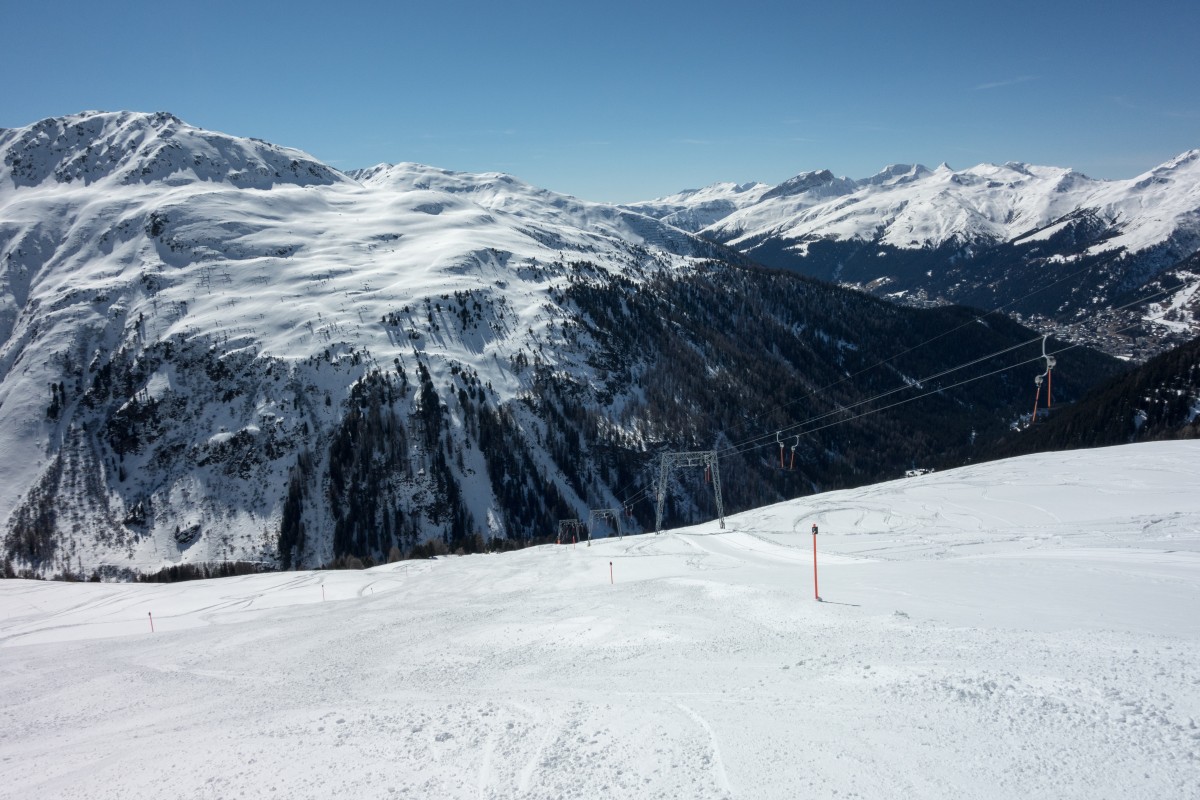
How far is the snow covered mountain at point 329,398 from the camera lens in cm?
10019

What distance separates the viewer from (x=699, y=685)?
12.1m

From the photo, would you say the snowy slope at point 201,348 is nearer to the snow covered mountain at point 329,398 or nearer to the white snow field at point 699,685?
the snow covered mountain at point 329,398

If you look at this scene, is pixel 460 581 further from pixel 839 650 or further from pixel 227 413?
pixel 227 413

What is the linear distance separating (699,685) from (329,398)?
383ft

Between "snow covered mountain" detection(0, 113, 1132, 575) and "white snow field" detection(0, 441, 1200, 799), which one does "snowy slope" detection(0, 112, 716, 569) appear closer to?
"snow covered mountain" detection(0, 113, 1132, 575)

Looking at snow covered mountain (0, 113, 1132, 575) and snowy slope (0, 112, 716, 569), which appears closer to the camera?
snow covered mountain (0, 113, 1132, 575)

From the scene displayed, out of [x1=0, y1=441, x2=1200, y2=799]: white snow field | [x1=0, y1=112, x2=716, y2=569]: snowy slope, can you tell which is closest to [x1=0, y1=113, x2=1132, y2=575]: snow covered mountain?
[x1=0, y1=112, x2=716, y2=569]: snowy slope

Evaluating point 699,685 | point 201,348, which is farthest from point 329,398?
point 699,685

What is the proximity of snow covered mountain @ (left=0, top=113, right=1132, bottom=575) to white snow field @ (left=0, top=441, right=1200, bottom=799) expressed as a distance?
73.6 meters

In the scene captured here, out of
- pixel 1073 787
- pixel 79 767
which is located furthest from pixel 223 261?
pixel 1073 787

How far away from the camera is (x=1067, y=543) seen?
21.1 meters

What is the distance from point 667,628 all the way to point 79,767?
1305cm

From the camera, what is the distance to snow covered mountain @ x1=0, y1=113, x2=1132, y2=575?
100m

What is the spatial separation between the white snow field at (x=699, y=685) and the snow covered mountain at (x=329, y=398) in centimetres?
7357
